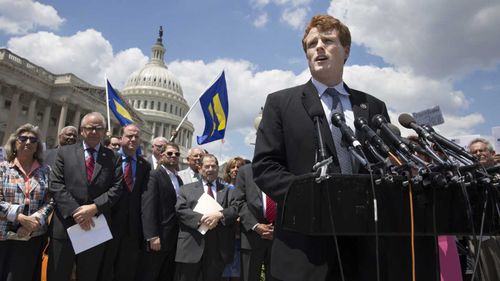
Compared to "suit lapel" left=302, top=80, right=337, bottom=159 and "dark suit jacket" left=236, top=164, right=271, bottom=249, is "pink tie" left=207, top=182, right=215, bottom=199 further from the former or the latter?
"suit lapel" left=302, top=80, right=337, bottom=159

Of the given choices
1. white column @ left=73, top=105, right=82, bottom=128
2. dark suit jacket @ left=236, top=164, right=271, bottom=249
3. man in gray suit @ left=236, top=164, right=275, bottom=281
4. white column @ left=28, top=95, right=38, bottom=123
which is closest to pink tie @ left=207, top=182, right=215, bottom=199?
dark suit jacket @ left=236, top=164, right=271, bottom=249

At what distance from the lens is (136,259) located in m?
5.78

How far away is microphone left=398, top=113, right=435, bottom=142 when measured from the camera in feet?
7.20

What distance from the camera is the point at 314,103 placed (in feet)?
7.88

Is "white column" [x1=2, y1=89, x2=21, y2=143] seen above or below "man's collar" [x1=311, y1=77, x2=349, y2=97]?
above

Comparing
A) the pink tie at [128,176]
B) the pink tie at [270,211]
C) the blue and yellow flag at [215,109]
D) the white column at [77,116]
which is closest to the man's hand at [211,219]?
the pink tie at [270,211]

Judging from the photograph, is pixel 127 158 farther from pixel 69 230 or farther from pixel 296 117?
pixel 296 117

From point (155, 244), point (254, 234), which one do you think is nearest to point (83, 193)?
point (155, 244)

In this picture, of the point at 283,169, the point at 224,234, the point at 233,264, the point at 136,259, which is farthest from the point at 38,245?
the point at 283,169

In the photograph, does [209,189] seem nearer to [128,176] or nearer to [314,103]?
[128,176]

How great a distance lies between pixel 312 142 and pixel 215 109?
10.3m

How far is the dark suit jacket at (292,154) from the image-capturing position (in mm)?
2049

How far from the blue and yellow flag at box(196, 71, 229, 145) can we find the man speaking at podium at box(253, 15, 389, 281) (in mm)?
9555

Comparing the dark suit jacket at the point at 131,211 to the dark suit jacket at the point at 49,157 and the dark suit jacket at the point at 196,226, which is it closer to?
the dark suit jacket at the point at 196,226
